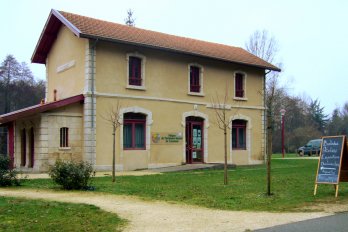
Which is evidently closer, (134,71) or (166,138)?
(134,71)

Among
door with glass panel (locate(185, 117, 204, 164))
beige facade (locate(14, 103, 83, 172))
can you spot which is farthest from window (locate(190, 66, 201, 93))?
beige facade (locate(14, 103, 83, 172))

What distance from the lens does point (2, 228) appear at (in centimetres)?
754

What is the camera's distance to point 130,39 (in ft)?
71.7

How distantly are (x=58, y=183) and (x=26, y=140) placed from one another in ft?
30.8

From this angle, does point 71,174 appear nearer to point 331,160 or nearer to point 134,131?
point 331,160

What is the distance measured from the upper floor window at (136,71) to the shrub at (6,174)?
925 cm

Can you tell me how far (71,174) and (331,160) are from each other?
7272mm

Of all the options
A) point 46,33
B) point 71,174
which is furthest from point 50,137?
point 71,174

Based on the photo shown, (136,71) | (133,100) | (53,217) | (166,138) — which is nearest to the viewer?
(53,217)

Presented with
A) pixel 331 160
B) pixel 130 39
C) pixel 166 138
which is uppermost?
pixel 130 39

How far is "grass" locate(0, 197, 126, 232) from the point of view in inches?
304

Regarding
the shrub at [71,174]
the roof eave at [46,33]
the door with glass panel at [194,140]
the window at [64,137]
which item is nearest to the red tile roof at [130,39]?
→ the roof eave at [46,33]

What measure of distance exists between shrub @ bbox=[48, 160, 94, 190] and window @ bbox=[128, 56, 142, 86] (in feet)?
32.2

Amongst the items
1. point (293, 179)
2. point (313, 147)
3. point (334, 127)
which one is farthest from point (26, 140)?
point (334, 127)
